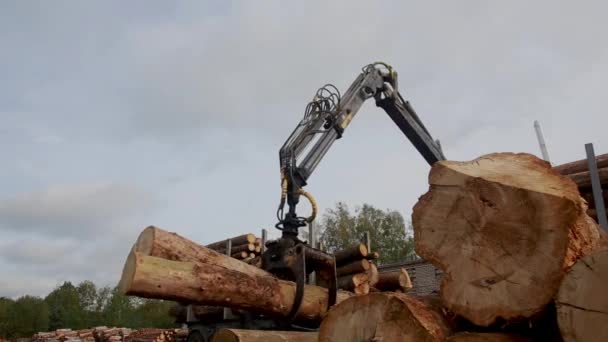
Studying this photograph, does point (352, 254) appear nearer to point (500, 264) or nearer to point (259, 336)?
point (259, 336)

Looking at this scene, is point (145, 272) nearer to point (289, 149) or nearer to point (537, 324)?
point (537, 324)

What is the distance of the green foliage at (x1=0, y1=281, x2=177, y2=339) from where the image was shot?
162ft

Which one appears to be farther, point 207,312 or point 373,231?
point 373,231

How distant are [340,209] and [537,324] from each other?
110 ft

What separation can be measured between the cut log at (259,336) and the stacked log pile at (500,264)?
3.73 feet

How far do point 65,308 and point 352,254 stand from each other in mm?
56385

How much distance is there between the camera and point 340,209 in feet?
120

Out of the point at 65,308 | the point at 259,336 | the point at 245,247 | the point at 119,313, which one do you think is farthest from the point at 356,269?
the point at 65,308

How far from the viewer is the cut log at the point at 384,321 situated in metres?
2.99

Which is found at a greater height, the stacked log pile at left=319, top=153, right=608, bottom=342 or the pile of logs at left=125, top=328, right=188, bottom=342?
the stacked log pile at left=319, top=153, right=608, bottom=342

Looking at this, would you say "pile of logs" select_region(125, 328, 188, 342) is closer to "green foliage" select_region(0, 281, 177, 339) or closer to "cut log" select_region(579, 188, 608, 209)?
"cut log" select_region(579, 188, 608, 209)

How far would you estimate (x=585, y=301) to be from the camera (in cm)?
256

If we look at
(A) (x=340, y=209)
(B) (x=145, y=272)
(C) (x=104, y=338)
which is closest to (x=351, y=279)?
(B) (x=145, y=272)

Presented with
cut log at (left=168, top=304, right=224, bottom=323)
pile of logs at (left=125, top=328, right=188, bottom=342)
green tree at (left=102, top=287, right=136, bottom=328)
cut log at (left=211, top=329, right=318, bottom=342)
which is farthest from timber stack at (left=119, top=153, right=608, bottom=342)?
green tree at (left=102, top=287, right=136, bottom=328)
